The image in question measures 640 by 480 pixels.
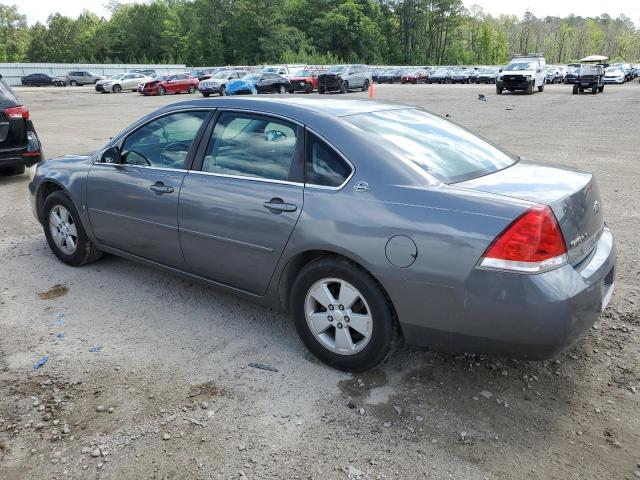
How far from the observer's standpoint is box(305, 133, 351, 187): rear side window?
10.7 ft

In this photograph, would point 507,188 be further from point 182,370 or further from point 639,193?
point 639,193

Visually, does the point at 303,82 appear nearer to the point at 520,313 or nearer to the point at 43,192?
the point at 43,192

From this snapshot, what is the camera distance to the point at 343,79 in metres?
37.3

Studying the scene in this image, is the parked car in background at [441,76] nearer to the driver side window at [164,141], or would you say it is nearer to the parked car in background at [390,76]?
the parked car in background at [390,76]

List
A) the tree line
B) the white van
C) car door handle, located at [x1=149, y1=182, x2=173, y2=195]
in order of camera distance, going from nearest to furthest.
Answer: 1. car door handle, located at [x1=149, y1=182, x2=173, y2=195]
2. the white van
3. the tree line

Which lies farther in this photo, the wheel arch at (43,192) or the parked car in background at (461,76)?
the parked car in background at (461,76)

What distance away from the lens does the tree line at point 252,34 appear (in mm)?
90812

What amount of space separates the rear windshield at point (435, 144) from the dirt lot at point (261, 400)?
3.99ft

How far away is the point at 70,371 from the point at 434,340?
2224 mm

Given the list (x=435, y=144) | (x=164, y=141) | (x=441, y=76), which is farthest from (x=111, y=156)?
(x=441, y=76)

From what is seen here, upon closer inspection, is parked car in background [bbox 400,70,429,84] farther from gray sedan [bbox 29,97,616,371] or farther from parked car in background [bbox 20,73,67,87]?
gray sedan [bbox 29,97,616,371]

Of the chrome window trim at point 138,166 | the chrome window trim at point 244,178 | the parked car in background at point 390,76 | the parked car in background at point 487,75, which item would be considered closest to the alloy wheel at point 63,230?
the chrome window trim at point 138,166

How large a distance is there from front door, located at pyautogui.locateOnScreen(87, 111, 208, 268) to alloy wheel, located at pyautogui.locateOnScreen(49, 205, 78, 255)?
46 cm

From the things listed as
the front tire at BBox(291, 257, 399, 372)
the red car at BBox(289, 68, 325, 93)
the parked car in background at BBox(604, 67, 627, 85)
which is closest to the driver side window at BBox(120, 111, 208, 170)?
the front tire at BBox(291, 257, 399, 372)
